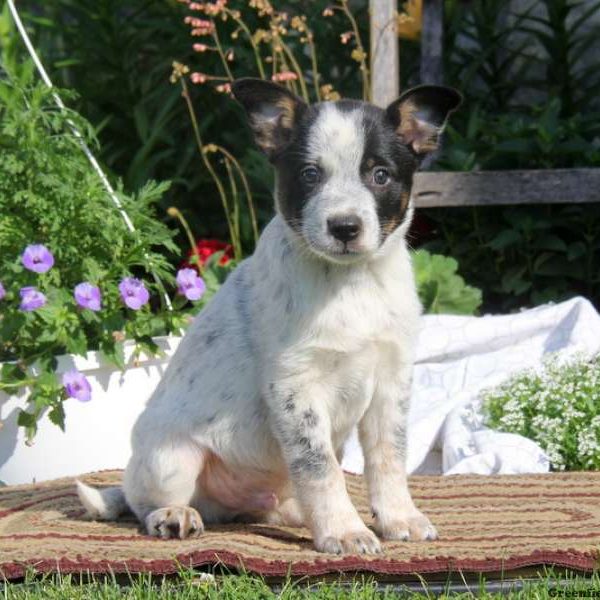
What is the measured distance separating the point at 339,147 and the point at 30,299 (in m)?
2.00

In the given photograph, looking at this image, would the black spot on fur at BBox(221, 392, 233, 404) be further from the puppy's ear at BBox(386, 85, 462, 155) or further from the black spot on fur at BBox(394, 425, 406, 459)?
the puppy's ear at BBox(386, 85, 462, 155)

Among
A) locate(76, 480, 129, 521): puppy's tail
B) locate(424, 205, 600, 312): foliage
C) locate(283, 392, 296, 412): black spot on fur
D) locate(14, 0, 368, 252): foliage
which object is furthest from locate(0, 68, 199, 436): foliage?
locate(14, 0, 368, 252): foliage

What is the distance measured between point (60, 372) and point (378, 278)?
199cm

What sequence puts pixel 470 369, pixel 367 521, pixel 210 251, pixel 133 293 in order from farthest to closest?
1. pixel 210 251
2. pixel 470 369
3. pixel 133 293
4. pixel 367 521

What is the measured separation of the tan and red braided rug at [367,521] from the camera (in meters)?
3.59

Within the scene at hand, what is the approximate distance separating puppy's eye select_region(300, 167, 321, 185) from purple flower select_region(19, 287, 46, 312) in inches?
73.6

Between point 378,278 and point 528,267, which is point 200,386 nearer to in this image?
point 378,278

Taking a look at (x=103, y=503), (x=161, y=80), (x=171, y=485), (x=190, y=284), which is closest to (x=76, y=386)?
(x=190, y=284)

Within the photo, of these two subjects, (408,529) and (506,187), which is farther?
(506,187)

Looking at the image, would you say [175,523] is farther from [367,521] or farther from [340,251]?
[340,251]

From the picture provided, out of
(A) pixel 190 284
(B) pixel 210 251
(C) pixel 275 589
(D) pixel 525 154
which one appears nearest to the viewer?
(C) pixel 275 589

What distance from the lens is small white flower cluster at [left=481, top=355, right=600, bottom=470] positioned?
548cm

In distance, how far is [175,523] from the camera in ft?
13.3

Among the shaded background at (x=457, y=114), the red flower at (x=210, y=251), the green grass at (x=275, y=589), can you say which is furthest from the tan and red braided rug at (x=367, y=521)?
the shaded background at (x=457, y=114)
